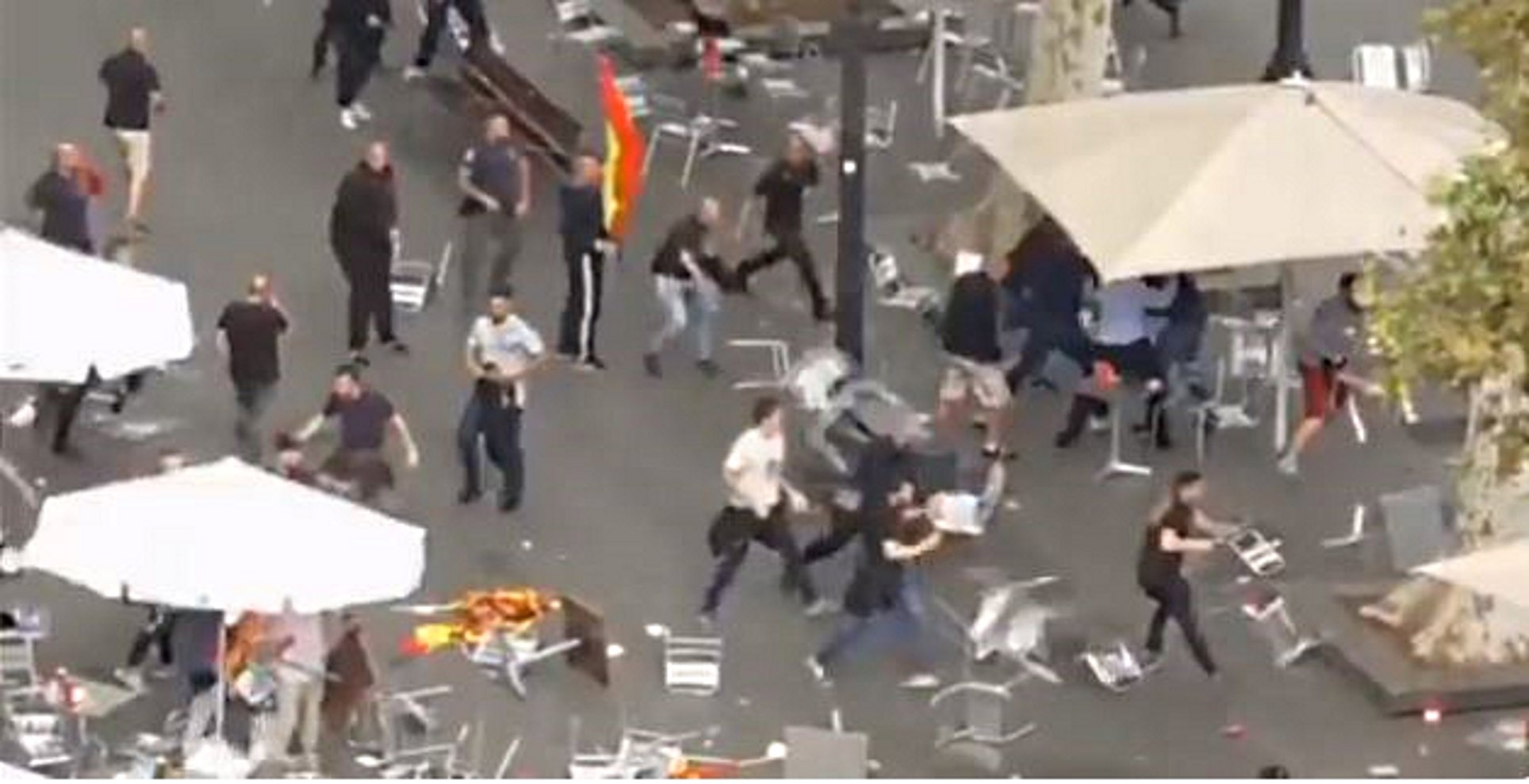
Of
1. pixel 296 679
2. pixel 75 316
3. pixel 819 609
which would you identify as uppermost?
pixel 75 316

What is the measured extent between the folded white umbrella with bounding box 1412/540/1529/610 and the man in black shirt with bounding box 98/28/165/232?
10.8m

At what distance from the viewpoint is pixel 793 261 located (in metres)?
29.6

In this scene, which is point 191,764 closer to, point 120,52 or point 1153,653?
point 1153,653

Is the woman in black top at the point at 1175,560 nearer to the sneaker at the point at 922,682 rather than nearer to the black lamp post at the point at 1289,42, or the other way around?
the sneaker at the point at 922,682

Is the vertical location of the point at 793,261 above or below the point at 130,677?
above

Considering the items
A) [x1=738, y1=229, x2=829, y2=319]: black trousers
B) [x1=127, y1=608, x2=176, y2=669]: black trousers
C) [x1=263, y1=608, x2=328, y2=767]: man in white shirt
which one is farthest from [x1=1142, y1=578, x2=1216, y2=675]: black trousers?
[x1=127, y1=608, x2=176, y2=669]: black trousers

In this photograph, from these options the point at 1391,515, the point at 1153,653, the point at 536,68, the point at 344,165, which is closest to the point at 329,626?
the point at 1153,653

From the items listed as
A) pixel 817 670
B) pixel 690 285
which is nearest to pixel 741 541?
pixel 817 670

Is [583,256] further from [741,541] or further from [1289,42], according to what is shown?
[1289,42]

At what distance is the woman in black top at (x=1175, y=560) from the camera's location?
80.6 feet

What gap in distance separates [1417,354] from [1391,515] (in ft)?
17.5

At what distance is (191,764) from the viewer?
23.3 meters

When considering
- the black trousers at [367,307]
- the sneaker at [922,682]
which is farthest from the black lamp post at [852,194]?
the sneaker at [922,682]

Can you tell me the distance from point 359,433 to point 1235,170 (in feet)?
16.9
